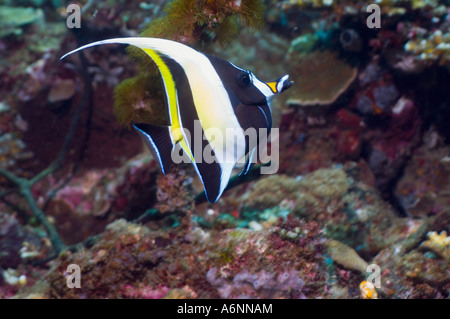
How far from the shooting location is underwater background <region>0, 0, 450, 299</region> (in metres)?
2.15

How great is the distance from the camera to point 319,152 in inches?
175

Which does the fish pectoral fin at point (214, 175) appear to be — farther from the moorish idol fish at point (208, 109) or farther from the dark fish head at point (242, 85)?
the dark fish head at point (242, 85)

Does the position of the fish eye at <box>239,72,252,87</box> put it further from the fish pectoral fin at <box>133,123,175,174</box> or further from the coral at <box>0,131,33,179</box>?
the coral at <box>0,131,33,179</box>

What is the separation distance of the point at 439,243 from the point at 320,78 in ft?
8.85

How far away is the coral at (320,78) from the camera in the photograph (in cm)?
419

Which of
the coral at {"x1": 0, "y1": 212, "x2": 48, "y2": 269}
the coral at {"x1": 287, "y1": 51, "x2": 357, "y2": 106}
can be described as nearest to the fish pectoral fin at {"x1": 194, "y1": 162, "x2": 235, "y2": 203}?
the coral at {"x1": 287, "y1": 51, "x2": 357, "y2": 106}

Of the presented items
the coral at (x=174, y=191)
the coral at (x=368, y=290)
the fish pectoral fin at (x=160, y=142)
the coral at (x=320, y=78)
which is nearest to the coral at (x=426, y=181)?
the coral at (x=320, y=78)

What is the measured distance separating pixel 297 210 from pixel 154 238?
5.19ft

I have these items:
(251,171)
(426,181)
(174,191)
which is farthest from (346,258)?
(426,181)

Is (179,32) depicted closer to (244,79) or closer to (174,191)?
(244,79)

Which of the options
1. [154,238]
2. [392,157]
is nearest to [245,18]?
[154,238]

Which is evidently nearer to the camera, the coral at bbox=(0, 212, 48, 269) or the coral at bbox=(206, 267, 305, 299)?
the coral at bbox=(206, 267, 305, 299)

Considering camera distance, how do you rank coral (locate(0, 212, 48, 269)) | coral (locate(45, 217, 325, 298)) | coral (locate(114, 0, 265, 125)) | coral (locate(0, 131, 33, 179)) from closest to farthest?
coral (locate(114, 0, 265, 125))
coral (locate(45, 217, 325, 298))
coral (locate(0, 212, 48, 269))
coral (locate(0, 131, 33, 179))

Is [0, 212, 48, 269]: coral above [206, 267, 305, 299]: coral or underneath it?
underneath
